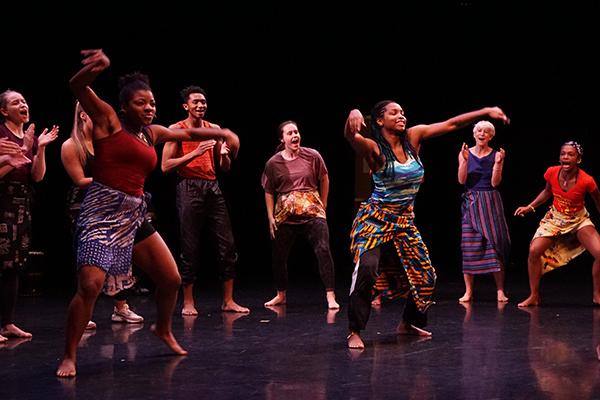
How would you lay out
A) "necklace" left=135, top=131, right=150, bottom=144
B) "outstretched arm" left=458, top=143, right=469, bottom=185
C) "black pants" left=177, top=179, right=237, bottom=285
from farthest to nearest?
"outstretched arm" left=458, top=143, right=469, bottom=185 < "black pants" left=177, top=179, right=237, bottom=285 < "necklace" left=135, top=131, right=150, bottom=144

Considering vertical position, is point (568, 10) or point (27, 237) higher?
point (568, 10)

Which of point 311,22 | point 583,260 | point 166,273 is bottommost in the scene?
point 583,260

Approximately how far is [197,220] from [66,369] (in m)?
2.57

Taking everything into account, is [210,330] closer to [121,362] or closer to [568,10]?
[121,362]

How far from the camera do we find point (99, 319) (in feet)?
20.9

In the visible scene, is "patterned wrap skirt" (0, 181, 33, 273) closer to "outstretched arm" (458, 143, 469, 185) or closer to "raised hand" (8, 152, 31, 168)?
"raised hand" (8, 152, 31, 168)

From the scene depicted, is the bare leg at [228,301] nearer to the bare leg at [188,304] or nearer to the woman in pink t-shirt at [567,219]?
the bare leg at [188,304]

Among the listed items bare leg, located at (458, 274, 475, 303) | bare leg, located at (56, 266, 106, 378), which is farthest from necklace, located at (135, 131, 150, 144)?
bare leg, located at (458, 274, 475, 303)

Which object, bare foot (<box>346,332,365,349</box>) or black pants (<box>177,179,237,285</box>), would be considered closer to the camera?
bare foot (<box>346,332,365,349</box>)

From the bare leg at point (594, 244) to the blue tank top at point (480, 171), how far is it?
0.83 m

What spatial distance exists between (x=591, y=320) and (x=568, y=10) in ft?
17.5

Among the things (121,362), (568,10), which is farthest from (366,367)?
(568,10)

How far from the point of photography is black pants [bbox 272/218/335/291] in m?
7.08

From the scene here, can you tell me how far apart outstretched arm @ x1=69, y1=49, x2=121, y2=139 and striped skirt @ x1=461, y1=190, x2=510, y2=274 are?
401 cm
